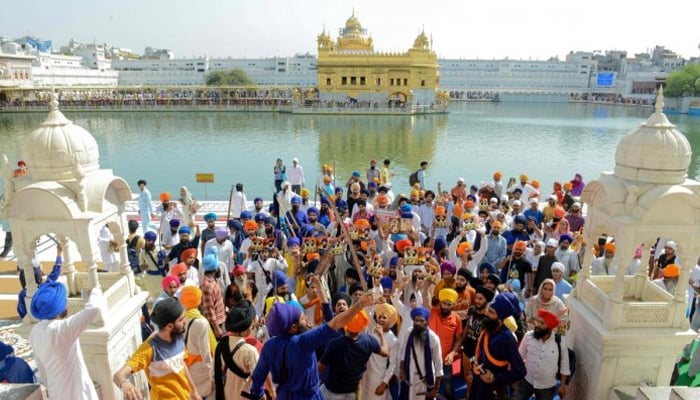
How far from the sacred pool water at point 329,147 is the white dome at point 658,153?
1012 cm

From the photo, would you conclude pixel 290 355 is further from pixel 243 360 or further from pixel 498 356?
pixel 498 356

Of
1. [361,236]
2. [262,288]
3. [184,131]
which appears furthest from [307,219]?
[184,131]

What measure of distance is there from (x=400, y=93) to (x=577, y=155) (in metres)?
26.2

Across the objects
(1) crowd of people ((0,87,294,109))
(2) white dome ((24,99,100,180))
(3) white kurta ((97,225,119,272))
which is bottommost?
(3) white kurta ((97,225,119,272))

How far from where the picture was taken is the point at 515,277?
480 cm

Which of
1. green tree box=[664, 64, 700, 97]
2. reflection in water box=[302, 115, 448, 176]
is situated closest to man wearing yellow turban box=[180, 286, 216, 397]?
reflection in water box=[302, 115, 448, 176]

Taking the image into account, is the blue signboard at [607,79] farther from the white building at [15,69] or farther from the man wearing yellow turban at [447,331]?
the man wearing yellow turban at [447,331]

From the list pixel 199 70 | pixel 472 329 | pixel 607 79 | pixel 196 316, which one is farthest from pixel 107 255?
pixel 607 79

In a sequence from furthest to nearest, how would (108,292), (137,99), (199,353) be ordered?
(137,99) → (108,292) → (199,353)

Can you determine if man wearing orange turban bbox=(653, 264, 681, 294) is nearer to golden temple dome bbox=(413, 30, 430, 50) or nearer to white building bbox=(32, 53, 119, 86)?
golden temple dome bbox=(413, 30, 430, 50)

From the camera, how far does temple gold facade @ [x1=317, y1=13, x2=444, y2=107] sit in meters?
44.2

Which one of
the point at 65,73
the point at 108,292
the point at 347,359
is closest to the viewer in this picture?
the point at 347,359

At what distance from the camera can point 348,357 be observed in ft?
9.52

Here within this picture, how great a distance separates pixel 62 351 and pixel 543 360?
3.00 meters
